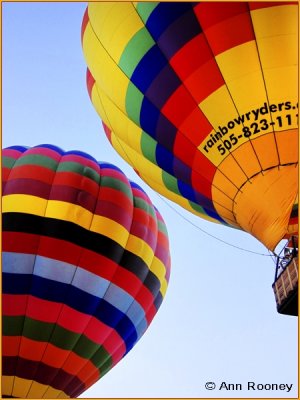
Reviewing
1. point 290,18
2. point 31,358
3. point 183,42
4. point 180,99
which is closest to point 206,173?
point 180,99

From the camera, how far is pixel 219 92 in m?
5.89

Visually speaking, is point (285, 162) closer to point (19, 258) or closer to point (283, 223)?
point (283, 223)

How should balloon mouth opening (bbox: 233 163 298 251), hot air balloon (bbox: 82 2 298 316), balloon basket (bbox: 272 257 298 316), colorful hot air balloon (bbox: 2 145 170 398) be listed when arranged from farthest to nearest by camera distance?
colorful hot air balloon (bbox: 2 145 170 398), balloon mouth opening (bbox: 233 163 298 251), hot air balloon (bbox: 82 2 298 316), balloon basket (bbox: 272 257 298 316)

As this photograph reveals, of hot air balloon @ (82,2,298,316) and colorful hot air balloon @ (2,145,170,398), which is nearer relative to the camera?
hot air balloon @ (82,2,298,316)

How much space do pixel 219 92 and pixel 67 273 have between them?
298 cm

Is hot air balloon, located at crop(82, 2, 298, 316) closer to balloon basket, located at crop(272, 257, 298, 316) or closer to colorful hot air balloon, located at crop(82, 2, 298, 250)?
colorful hot air balloon, located at crop(82, 2, 298, 250)

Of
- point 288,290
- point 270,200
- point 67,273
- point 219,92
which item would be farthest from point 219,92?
point 67,273

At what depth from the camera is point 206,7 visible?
5.81 metres

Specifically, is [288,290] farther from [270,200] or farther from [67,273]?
[67,273]

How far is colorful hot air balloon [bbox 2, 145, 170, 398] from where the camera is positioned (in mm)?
7258

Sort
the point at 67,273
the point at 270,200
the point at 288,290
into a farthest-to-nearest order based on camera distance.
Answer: the point at 67,273
the point at 270,200
the point at 288,290

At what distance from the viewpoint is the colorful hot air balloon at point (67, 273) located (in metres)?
7.26

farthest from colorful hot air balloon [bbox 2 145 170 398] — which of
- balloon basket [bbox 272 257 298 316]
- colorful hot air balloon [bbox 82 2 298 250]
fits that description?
balloon basket [bbox 272 257 298 316]

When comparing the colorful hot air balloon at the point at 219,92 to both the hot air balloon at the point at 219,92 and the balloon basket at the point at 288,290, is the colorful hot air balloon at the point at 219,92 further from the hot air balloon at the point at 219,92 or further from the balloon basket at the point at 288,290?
the balloon basket at the point at 288,290
